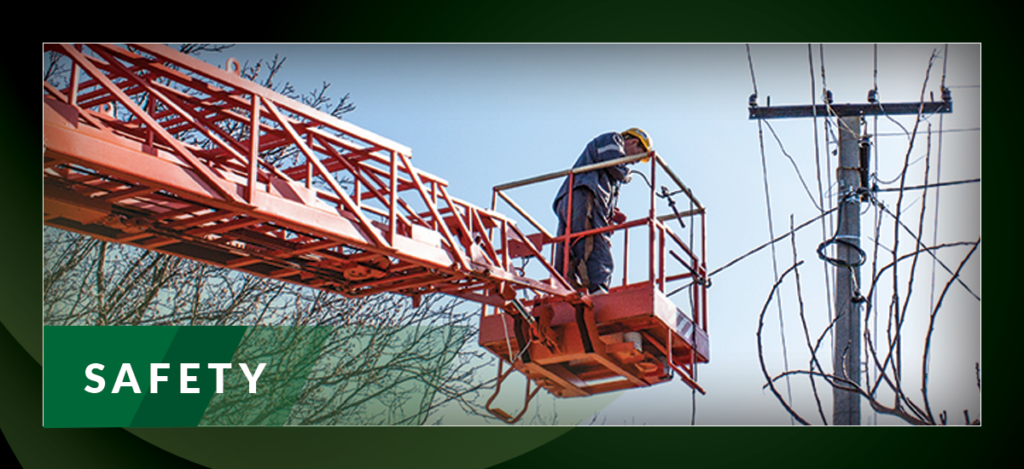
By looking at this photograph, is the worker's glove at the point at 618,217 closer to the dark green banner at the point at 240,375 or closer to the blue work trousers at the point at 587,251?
the blue work trousers at the point at 587,251

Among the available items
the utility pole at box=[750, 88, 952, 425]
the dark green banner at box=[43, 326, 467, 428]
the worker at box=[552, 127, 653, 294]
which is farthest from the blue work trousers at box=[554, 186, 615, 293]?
the dark green banner at box=[43, 326, 467, 428]

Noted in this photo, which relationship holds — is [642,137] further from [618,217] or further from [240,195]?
[240,195]

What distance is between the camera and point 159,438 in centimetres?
1109

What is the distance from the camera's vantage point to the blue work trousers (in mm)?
11719

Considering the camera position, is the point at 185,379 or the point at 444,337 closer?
the point at 185,379

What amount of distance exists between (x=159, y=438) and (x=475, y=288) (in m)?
3.58

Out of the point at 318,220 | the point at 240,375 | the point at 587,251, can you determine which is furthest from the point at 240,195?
the point at 240,375

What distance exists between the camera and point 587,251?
11.8 m

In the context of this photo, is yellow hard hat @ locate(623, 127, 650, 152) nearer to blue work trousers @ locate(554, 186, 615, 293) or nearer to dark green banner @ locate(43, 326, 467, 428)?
blue work trousers @ locate(554, 186, 615, 293)

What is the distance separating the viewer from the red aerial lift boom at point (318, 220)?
319 inches

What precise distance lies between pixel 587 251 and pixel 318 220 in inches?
147

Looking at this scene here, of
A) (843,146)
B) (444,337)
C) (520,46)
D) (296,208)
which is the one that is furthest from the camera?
(444,337)
